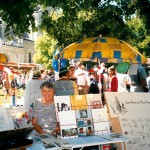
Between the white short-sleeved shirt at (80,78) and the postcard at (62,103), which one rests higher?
the white short-sleeved shirt at (80,78)

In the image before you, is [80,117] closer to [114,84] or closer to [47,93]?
[47,93]

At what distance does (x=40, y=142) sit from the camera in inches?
133

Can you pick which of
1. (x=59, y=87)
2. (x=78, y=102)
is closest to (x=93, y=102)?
(x=78, y=102)

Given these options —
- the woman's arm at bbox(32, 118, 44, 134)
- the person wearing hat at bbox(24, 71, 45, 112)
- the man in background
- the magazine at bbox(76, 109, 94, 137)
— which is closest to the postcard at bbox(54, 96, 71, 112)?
the magazine at bbox(76, 109, 94, 137)

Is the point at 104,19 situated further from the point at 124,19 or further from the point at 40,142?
the point at 40,142

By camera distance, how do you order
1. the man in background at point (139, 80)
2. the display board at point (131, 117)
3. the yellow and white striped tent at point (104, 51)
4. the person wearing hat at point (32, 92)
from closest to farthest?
the display board at point (131, 117) < the yellow and white striped tent at point (104, 51) < the person wearing hat at point (32, 92) < the man in background at point (139, 80)

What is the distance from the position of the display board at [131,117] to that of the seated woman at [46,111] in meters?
0.80

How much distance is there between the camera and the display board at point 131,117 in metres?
4.32

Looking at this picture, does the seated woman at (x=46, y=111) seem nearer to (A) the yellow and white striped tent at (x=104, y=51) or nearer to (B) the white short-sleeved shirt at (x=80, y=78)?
(A) the yellow and white striped tent at (x=104, y=51)

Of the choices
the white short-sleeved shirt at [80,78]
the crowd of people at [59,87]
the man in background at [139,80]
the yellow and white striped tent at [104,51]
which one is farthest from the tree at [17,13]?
the white short-sleeved shirt at [80,78]

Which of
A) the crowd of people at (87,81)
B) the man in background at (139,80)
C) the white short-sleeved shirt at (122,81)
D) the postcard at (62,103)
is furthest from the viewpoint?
the white short-sleeved shirt at (122,81)

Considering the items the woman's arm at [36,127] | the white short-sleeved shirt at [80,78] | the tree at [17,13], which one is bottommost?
the woman's arm at [36,127]

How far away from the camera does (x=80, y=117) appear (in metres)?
3.80

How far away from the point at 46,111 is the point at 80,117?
579mm
